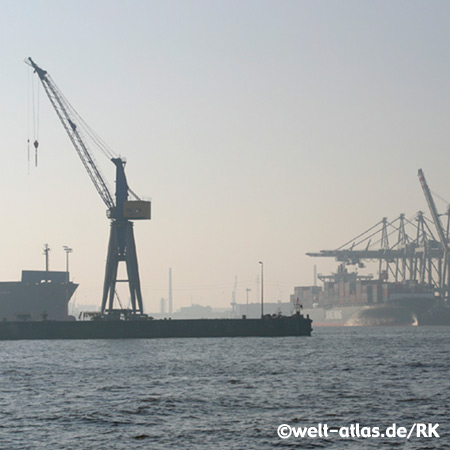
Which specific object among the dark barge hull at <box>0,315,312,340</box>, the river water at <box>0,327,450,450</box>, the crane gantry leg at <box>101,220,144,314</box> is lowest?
the river water at <box>0,327,450,450</box>

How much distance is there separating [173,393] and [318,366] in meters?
26.3

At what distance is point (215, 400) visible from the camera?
58.4 m

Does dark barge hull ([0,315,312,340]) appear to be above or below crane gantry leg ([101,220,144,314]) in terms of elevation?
below

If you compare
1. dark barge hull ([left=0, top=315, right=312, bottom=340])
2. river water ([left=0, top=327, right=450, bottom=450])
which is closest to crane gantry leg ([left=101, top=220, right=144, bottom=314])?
dark barge hull ([left=0, top=315, right=312, bottom=340])

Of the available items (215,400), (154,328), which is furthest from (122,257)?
(215,400)

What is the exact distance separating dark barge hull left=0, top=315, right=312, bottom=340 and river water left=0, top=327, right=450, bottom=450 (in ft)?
176

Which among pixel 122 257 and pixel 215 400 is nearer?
pixel 215 400

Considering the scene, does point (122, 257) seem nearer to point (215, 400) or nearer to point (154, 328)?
point (154, 328)

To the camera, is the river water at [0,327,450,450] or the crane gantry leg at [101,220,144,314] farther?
the crane gantry leg at [101,220,144,314]

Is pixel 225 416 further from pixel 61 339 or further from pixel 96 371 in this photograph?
pixel 61 339

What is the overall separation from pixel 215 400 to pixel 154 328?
320ft

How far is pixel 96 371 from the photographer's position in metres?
82.1

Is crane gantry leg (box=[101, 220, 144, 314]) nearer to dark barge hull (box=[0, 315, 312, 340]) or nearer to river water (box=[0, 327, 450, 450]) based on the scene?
dark barge hull (box=[0, 315, 312, 340])

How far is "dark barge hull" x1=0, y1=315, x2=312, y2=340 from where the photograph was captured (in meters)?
154
